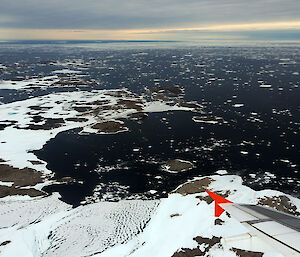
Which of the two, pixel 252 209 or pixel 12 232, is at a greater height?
pixel 252 209

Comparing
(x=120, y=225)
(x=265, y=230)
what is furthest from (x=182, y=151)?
(x=265, y=230)

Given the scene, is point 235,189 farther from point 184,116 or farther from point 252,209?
point 184,116

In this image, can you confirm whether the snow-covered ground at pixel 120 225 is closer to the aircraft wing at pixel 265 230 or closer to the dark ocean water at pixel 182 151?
the dark ocean water at pixel 182 151

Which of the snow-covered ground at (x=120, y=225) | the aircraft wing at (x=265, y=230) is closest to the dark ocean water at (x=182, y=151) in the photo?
the snow-covered ground at (x=120, y=225)

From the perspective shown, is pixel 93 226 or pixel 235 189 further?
pixel 235 189

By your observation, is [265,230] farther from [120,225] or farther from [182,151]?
[182,151]

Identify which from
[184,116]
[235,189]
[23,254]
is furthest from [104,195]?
[184,116]
